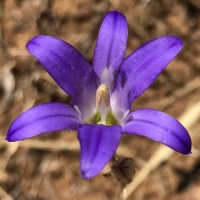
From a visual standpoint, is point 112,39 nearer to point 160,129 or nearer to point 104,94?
point 104,94

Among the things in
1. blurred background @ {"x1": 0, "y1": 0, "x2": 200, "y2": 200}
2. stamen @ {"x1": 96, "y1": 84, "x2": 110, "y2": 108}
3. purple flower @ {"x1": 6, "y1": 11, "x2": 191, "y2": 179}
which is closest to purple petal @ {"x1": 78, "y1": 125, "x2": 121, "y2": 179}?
purple flower @ {"x1": 6, "y1": 11, "x2": 191, "y2": 179}

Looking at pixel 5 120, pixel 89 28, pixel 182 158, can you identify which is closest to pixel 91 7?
pixel 89 28

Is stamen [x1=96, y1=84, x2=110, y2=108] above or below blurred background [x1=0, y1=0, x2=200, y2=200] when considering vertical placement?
above

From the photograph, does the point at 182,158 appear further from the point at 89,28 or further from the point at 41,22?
the point at 41,22

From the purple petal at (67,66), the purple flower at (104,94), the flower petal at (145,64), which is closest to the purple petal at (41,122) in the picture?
the purple flower at (104,94)

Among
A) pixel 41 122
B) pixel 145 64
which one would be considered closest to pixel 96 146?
pixel 41 122

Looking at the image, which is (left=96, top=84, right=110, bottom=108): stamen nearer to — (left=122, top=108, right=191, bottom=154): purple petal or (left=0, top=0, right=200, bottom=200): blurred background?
(left=122, top=108, right=191, bottom=154): purple petal
